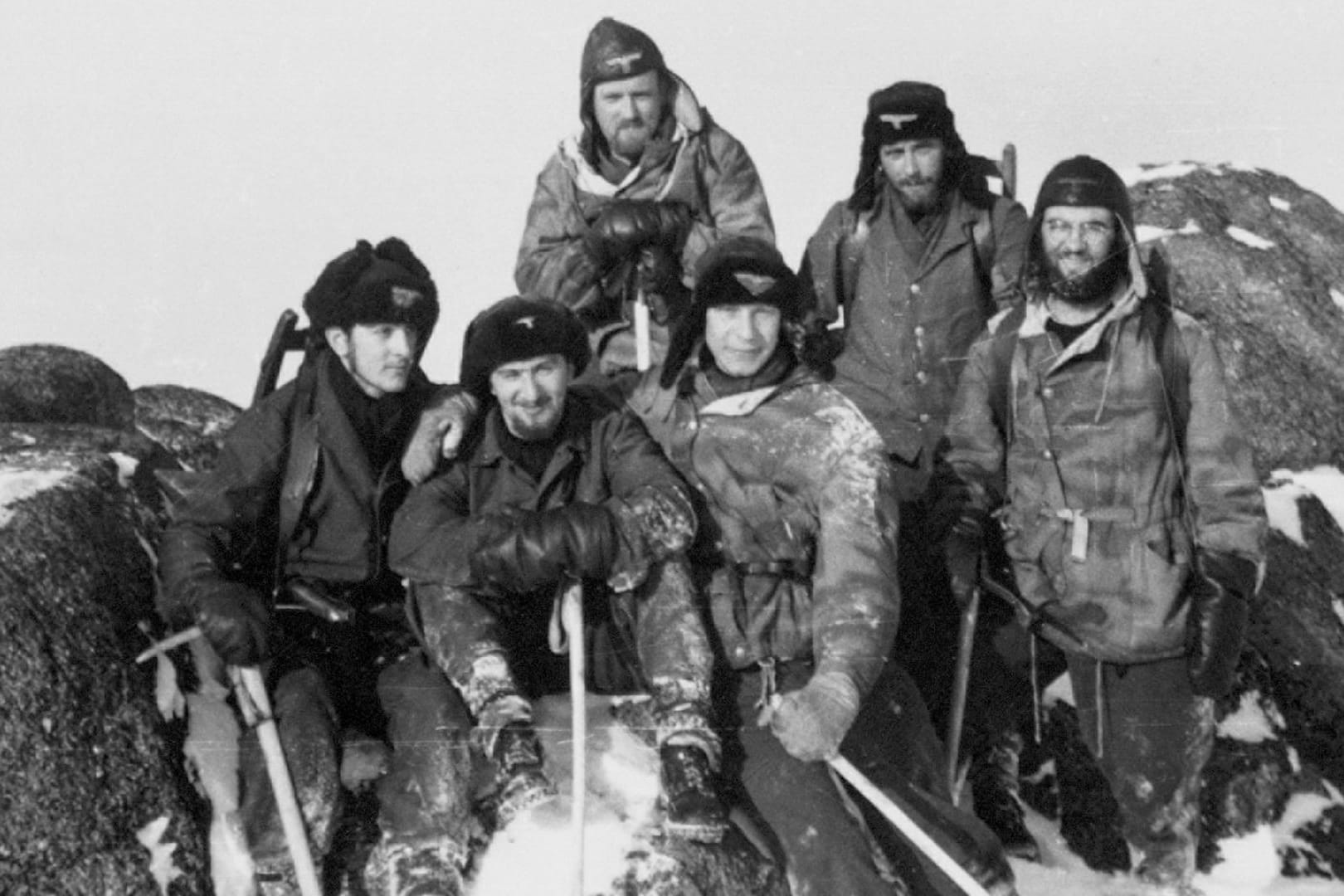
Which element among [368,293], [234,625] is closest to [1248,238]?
[368,293]

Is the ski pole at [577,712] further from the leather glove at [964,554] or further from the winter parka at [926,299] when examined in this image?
the winter parka at [926,299]

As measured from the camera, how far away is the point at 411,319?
6.88m

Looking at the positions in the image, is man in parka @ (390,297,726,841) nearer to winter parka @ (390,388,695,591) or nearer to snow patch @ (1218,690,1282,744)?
winter parka @ (390,388,695,591)

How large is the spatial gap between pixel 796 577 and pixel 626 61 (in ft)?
10.8

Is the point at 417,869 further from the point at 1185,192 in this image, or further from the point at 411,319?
the point at 1185,192

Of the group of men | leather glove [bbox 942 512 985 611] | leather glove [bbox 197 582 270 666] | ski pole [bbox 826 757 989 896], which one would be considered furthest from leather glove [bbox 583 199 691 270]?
ski pole [bbox 826 757 989 896]

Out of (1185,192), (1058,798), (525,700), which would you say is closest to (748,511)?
(525,700)

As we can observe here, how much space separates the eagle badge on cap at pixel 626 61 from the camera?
319 inches

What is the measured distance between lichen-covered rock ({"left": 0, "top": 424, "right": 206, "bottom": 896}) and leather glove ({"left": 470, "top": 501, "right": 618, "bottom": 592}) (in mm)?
1736

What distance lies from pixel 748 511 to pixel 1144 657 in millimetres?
1851

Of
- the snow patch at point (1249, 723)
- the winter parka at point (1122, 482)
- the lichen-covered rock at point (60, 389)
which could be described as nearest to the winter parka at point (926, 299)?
the winter parka at point (1122, 482)

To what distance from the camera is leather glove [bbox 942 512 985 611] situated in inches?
262

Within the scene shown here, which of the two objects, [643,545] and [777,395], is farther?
[777,395]

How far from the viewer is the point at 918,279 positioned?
781cm
